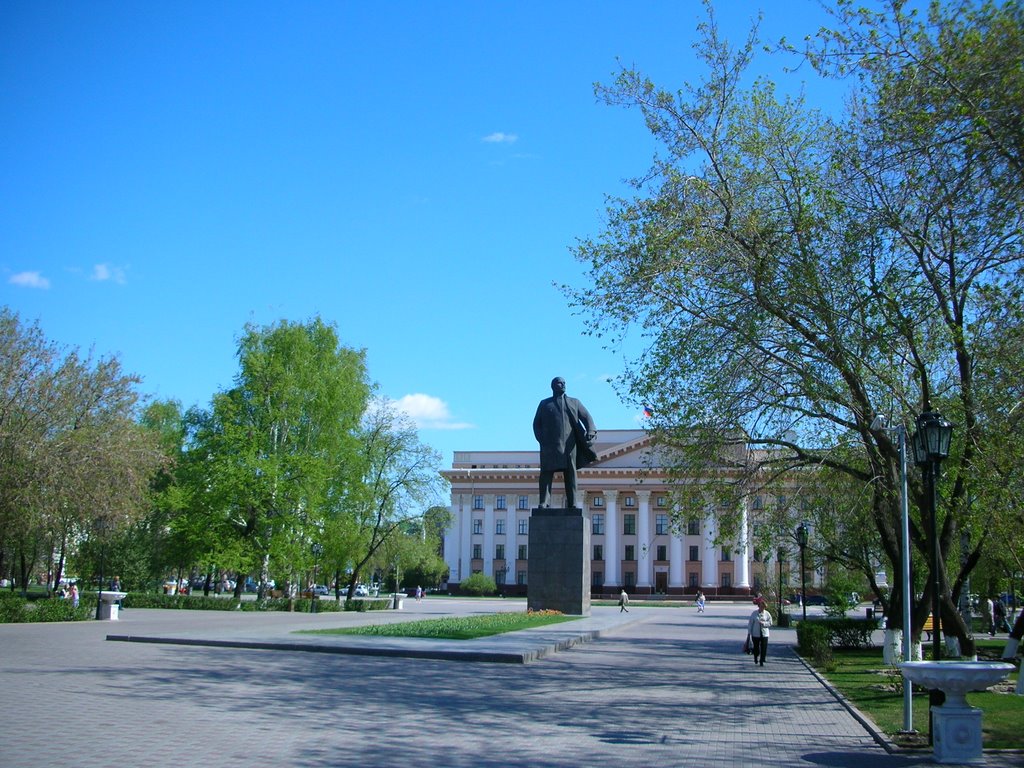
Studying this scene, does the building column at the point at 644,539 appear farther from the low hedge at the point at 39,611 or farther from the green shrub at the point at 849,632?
the low hedge at the point at 39,611

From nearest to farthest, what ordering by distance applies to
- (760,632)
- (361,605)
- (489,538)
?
(760,632) < (361,605) < (489,538)

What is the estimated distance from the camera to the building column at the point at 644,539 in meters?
96.7

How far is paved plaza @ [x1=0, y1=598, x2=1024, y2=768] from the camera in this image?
9320mm

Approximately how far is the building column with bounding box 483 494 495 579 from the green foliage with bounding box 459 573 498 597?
979 centimetres

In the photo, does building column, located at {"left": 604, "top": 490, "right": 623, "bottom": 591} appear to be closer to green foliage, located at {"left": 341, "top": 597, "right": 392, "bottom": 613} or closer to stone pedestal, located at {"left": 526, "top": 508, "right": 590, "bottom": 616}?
green foliage, located at {"left": 341, "top": 597, "right": 392, "bottom": 613}

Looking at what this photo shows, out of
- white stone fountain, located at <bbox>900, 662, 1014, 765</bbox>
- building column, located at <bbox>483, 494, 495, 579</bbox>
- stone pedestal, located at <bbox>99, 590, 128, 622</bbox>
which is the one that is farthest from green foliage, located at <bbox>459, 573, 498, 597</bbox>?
white stone fountain, located at <bbox>900, 662, 1014, 765</bbox>

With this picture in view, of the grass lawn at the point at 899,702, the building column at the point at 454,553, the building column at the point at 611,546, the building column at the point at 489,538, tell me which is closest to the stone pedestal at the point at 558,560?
the grass lawn at the point at 899,702

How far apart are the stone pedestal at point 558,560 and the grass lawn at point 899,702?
10.8 meters

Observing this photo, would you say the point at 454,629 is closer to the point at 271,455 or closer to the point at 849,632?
the point at 849,632

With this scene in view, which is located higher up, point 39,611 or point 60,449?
point 60,449

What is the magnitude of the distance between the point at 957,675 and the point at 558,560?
75.2ft

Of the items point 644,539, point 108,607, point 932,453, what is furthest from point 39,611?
point 644,539

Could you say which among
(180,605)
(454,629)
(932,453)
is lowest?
(180,605)

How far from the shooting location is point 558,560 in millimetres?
31938
